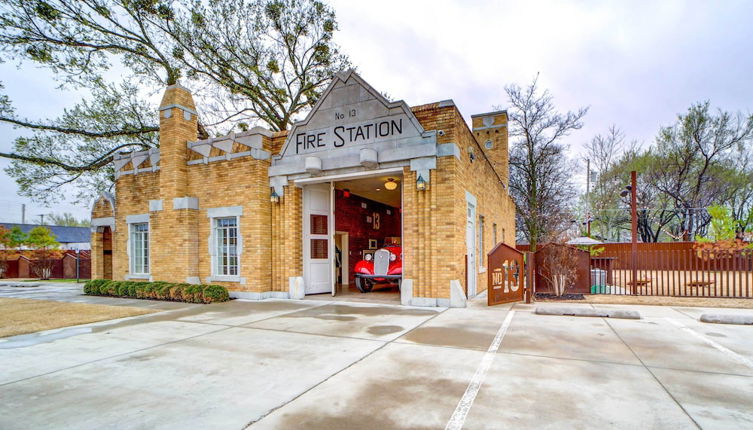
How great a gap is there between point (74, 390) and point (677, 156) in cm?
3103

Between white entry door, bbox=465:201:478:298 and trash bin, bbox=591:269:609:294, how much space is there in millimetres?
3875

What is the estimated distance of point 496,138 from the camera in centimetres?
1859

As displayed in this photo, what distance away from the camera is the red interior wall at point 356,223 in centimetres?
1338

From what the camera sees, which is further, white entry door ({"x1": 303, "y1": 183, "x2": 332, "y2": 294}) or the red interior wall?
the red interior wall

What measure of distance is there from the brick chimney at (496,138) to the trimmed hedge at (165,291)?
14038 millimetres

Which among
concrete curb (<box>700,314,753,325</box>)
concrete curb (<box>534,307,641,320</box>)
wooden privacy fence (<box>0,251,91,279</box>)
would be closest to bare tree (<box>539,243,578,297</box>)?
concrete curb (<box>534,307,641,320</box>)

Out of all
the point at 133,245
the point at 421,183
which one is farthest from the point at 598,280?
the point at 133,245

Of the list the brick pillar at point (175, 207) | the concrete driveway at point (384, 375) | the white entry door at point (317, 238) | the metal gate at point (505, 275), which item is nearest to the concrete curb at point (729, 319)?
the concrete driveway at point (384, 375)

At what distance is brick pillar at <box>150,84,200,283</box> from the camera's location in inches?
440

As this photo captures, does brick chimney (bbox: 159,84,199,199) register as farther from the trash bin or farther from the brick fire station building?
the trash bin

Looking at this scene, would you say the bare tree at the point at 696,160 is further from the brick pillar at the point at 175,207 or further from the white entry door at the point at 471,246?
the brick pillar at the point at 175,207

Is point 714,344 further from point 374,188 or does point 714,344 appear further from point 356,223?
point 356,223

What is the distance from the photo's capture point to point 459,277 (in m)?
8.77

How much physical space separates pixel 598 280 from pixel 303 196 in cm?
998
